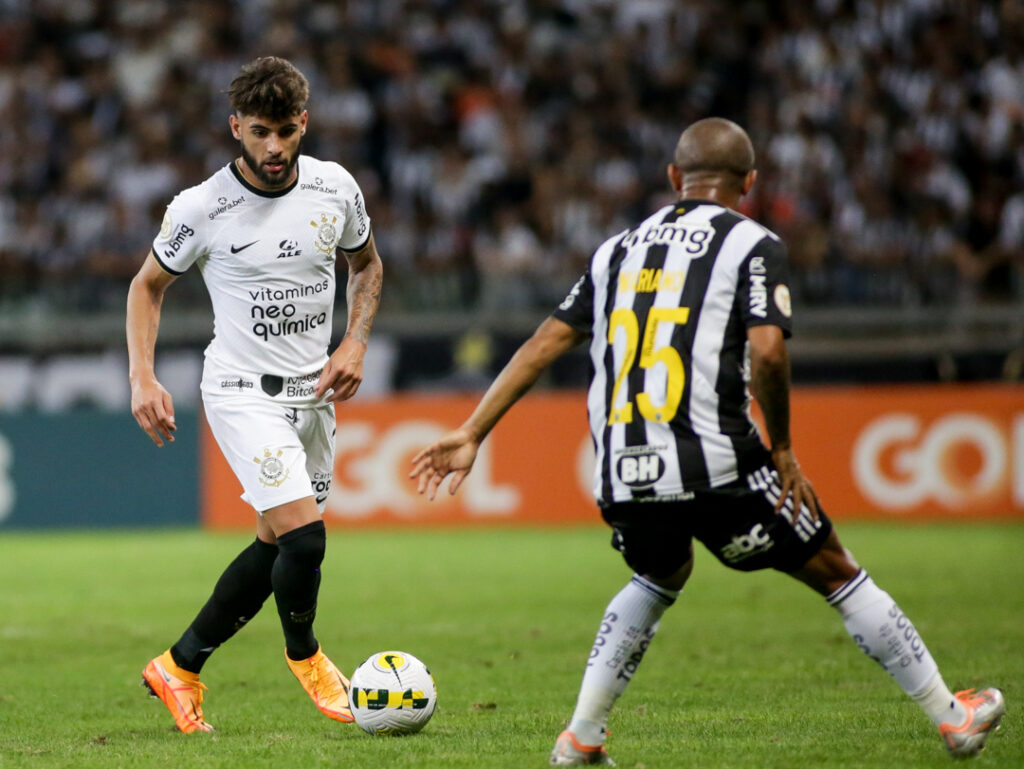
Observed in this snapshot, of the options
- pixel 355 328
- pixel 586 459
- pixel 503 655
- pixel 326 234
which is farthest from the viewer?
pixel 586 459

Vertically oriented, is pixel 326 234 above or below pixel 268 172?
below

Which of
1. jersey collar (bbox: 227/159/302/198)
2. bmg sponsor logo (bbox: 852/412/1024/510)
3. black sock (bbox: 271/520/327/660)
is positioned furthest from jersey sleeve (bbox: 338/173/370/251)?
bmg sponsor logo (bbox: 852/412/1024/510)

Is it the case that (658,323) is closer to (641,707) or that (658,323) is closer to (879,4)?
(641,707)

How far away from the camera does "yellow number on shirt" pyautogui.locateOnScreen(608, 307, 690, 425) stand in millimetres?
4785

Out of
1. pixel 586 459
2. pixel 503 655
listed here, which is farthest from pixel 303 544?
pixel 586 459

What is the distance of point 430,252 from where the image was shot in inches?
717

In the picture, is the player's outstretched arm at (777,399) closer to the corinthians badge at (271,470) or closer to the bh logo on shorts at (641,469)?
the bh logo on shorts at (641,469)

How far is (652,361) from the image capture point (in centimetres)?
481

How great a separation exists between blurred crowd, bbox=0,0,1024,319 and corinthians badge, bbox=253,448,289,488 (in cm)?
1074

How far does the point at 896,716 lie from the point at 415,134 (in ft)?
47.7

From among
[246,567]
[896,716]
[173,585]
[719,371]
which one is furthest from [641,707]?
[173,585]

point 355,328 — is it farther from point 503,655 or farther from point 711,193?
point 503,655

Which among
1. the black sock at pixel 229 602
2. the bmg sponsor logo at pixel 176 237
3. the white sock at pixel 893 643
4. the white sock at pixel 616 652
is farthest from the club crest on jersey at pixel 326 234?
the white sock at pixel 893 643

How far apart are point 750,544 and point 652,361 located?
0.65 metres
